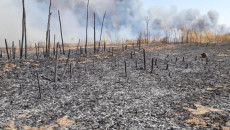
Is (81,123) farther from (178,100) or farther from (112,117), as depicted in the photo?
(178,100)

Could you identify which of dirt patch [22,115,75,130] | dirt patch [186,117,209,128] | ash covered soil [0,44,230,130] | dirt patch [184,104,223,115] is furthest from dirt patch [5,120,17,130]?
dirt patch [184,104,223,115]

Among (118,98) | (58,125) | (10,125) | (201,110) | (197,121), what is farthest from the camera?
(118,98)

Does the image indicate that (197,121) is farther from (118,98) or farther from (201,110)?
(118,98)

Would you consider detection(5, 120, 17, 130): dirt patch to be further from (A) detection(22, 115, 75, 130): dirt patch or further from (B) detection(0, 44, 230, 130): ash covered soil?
(A) detection(22, 115, 75, 130): dirt patch

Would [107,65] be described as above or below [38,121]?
above

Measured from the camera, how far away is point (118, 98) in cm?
2355

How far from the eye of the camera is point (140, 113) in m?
19.1

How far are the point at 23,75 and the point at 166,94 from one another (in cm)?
2230

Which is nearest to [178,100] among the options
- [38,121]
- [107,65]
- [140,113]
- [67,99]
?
[140,113]

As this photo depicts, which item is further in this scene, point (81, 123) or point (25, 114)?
point (25, 114)

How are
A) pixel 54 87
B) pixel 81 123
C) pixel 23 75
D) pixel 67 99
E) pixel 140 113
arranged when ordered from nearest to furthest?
pixel 81 123, pixel 140 113, pixel 67 99, pixel 54 87, pixel 23 75

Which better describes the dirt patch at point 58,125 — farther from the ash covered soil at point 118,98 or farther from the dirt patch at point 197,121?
the dirt patch at point 197,121

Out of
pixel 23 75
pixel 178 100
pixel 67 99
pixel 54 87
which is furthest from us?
pixel 23 75

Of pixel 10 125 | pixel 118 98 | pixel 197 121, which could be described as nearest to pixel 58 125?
pixel 10 125
